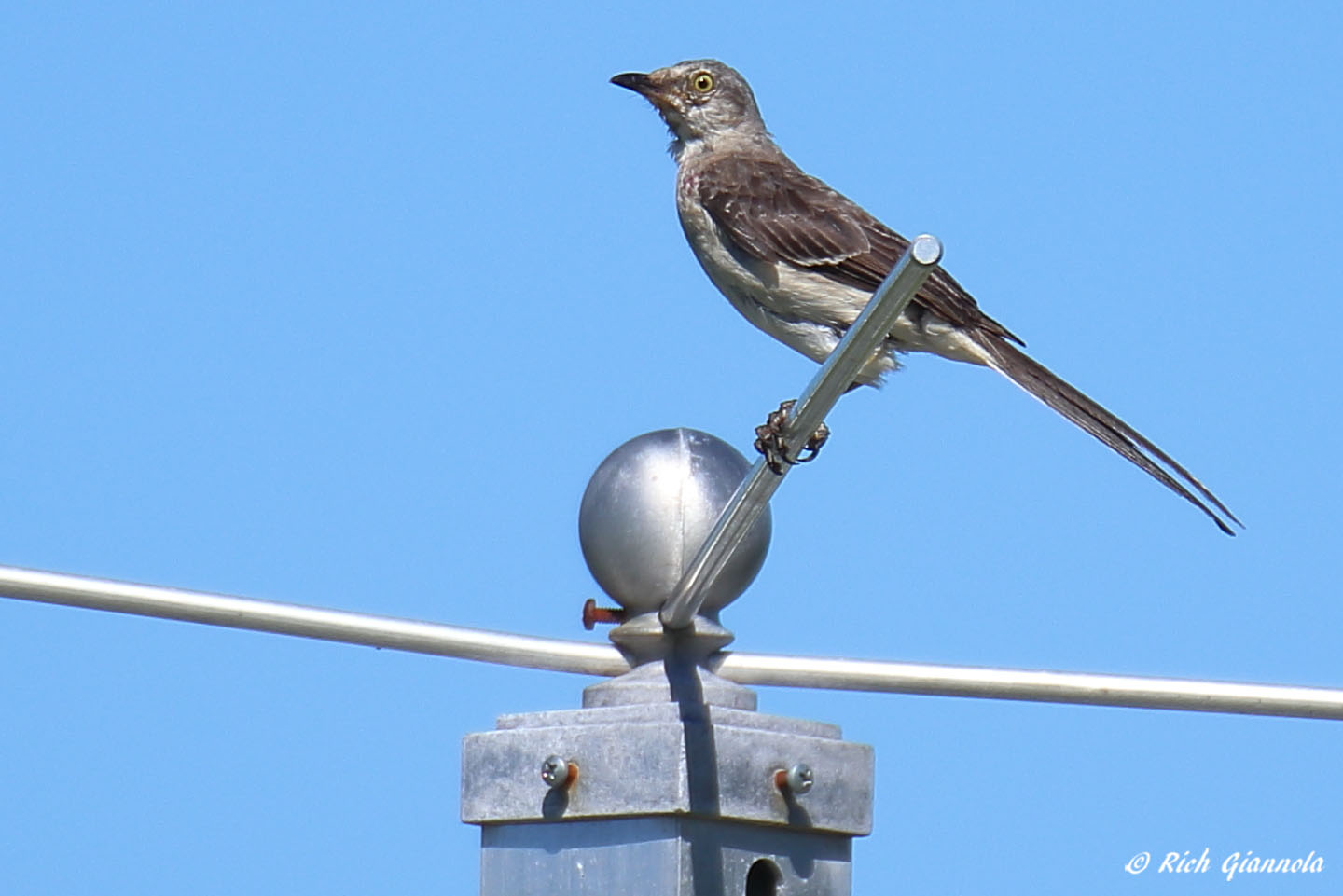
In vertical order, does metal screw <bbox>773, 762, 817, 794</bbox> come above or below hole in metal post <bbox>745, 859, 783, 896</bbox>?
above

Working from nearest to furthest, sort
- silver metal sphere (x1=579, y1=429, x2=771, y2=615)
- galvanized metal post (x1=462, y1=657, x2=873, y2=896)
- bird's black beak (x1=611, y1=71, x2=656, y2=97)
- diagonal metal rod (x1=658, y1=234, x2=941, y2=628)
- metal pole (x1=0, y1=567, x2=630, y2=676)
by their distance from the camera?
1. diagonal metal rod (x1=658, y1=234, x2=941, y2=628)
2. galvanized metal post (x1=462, y1=657, x2=873, y2=896)
3. metal pole (x1=0, y1=567, x2=630, y2=676)
4. silver metal sphere (x1=579, y1=429, x2=771, y2=615)
5. bird's black beak (x1=611, y1=71, x2=656, y2=97)

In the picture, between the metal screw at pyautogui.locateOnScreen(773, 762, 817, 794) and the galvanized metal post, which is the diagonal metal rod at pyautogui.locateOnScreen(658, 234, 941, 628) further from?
the metal screw at pyautogui.locateOnScreen(773, 762, 817, 794)

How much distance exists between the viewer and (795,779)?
10.2 feet

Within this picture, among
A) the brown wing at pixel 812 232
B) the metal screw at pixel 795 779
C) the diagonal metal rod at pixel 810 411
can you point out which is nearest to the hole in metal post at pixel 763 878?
the metal screw at pixel 795 779

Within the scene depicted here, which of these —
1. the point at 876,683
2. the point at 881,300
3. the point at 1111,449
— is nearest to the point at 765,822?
the point at 876,683

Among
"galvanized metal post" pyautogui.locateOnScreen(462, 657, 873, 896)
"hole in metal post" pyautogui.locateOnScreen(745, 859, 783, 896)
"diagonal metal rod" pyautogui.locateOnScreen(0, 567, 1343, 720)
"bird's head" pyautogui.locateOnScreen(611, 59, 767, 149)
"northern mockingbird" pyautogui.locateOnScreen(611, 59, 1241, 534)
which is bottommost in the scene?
"hole in metal post" pyautogui.locateOnScreen(745, 859, 783, 896)

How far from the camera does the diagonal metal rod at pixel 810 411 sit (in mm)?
2510

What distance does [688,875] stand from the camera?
2930 mm

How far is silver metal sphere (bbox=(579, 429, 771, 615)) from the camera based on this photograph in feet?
11.2

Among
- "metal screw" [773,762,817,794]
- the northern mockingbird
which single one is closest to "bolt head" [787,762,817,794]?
"metal screw" [773,762,817,794]

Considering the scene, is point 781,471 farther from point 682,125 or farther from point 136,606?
point 682,125

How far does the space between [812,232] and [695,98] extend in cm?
177

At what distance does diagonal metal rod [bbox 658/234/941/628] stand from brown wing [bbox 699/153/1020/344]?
11.4ft

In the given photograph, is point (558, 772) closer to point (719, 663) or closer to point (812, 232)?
point (719, 663)
